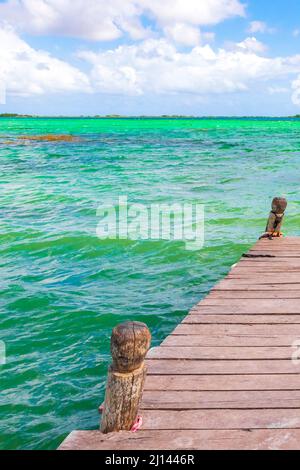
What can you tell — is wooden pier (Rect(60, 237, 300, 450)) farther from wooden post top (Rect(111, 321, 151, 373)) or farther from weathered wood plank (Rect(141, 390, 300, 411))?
wooden post top (Rect(111, 321, 151, 373))

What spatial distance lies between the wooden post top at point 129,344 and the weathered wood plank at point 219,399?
0.66 meters

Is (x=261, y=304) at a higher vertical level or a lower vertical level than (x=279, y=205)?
lower

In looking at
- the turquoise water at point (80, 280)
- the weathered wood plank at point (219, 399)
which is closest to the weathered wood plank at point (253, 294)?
the turquoise water at point (80, 280)

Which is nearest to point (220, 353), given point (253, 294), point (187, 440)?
point (187, 440)

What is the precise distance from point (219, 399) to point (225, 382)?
1.03 ft

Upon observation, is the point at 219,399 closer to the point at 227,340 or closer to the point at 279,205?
the point at 227,340

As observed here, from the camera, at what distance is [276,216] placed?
1005cm

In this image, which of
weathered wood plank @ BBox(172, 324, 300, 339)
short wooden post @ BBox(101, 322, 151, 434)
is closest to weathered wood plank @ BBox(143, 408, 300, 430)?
short wooden post @ BBox(101, 322, 151, 434)

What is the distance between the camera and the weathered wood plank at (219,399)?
4.03 m

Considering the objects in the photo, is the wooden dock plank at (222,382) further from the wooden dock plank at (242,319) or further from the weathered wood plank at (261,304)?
the weathered wood plank at (261,304)

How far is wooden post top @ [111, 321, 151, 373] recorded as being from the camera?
346 cm

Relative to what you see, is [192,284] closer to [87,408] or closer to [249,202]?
[87,408]
